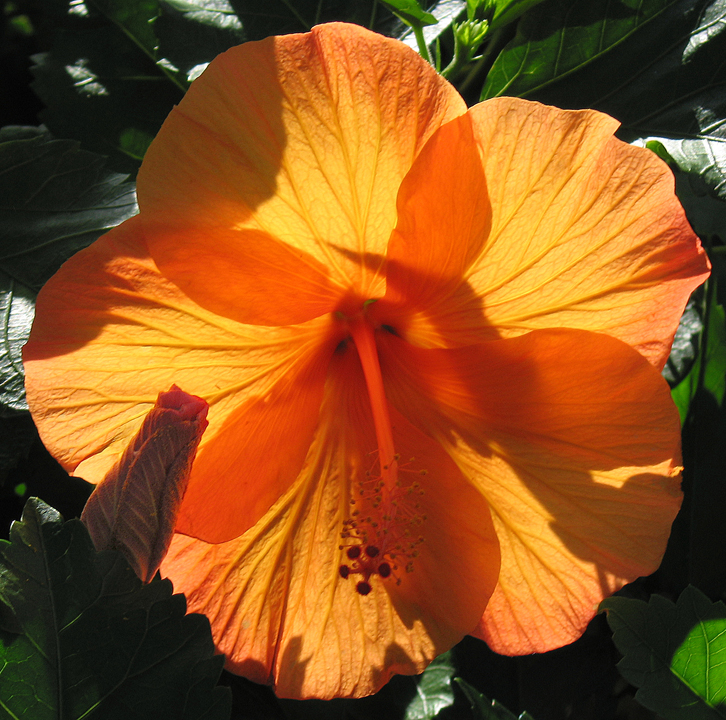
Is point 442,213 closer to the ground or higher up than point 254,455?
higher up

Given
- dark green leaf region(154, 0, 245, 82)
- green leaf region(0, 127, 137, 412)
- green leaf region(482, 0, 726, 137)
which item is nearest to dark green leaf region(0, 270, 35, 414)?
green leaf region(0, 127, 137, 412)

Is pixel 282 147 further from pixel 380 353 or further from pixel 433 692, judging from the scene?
pixel 433 692

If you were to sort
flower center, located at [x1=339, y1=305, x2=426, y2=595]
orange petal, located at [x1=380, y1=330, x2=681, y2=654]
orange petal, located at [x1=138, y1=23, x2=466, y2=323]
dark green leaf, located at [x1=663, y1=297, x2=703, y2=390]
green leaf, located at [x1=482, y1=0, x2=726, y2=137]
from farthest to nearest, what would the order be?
dark green leaf, located at [x1=663, y1=297, x2=703, y2=390], green leaf, located at [x1=482, y1=0, x2=726, y2=137], flower center, located at [x1=339, y1=305, x2=426, y2=595], orange petal, located at [x1=380, y1=330, x2=681, y2=654], orange petal, located at [x1=138, y1=23, x2=466, y2=323]

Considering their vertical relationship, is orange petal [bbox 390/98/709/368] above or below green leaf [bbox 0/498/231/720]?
above

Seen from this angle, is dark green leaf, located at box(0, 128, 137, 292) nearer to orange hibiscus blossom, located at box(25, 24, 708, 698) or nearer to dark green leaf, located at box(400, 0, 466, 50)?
orange hibiscus blossom, located at box(25, 24, 708, 698)

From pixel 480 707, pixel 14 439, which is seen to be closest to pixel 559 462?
pixel 480 707

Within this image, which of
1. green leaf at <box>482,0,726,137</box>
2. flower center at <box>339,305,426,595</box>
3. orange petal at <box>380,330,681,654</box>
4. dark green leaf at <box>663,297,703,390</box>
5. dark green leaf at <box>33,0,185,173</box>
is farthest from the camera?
dark green leaf at <box>663,297,703,390</box>

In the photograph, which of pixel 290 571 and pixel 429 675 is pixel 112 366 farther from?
pixel 429 675
